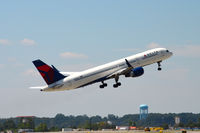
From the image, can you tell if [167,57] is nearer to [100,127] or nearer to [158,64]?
[158,64]

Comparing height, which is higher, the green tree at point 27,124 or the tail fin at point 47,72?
the tail fin at point 47,72

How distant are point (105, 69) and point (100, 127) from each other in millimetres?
85846

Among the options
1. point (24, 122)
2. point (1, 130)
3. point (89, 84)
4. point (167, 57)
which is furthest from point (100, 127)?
point (89, 84)

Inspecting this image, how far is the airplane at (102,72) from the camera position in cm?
10694

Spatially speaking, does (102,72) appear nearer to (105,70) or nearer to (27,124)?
(105,70)

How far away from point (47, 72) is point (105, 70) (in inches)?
568

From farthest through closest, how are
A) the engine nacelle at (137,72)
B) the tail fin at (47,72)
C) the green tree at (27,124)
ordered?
the green tree at (27,124) → the engine nacelle at (137,72) → the tail fin at (47,72)

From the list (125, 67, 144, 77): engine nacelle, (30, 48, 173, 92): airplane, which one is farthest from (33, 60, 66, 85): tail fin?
(125, 67, 144, 77): engine nacelle

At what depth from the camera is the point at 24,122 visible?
170250mm

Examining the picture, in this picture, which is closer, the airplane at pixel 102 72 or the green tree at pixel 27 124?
the airplane at pixel 102 72

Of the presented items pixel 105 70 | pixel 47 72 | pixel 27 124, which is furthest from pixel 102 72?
pixel 27 124

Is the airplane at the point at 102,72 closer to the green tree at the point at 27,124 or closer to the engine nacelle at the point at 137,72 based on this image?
the engine nacelle at the point at 137,72

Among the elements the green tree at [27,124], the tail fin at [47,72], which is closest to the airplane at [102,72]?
the tail fin at [47,72]

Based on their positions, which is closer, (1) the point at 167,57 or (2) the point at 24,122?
(1) the point at 167,57
